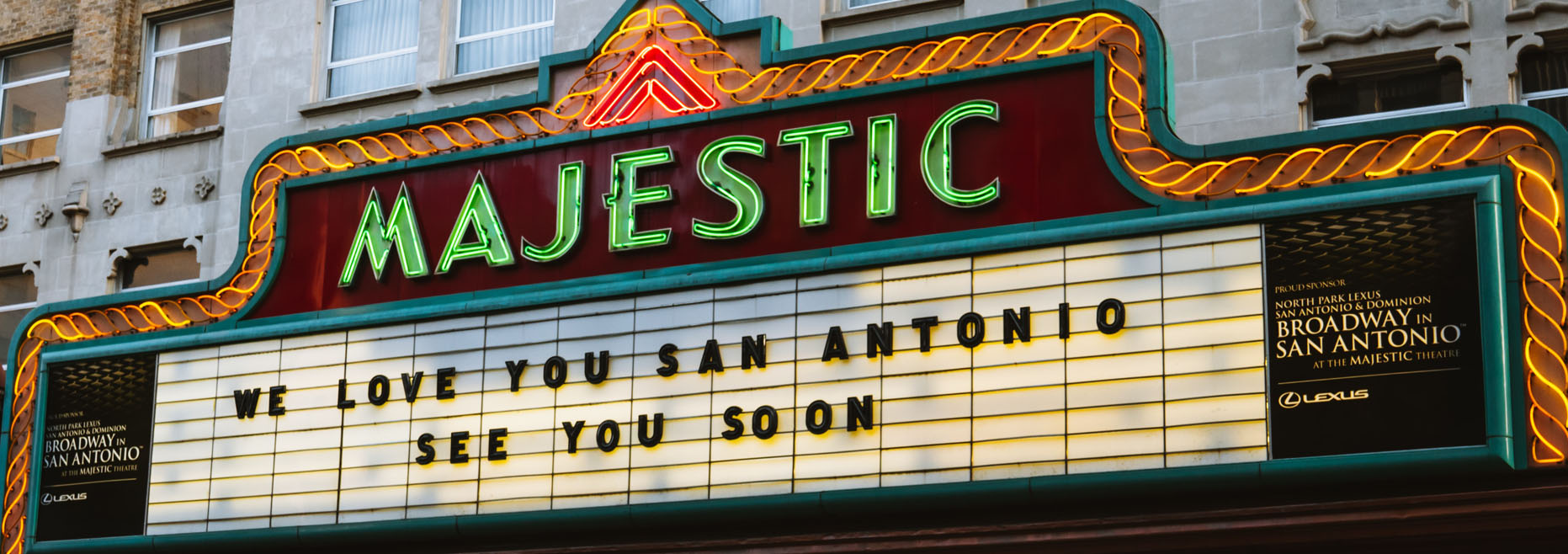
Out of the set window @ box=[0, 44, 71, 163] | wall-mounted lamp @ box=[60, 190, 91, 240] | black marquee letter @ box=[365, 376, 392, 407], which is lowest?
black marquee letter @ box=[365, 376, 392, 407]

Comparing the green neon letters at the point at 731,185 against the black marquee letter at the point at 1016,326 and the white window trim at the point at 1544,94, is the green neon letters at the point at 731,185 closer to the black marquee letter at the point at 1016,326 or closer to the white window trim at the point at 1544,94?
the black marquee letter at the point at 1016,326

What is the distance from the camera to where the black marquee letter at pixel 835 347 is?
51.0ft

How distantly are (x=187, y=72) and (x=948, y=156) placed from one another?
44.2ft

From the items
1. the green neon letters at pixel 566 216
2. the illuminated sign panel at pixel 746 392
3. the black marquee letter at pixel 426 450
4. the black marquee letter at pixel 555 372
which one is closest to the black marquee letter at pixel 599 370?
the illuminated sign panel at pixel 746 392

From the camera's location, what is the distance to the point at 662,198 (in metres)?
17.0

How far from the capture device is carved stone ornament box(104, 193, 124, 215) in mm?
24797

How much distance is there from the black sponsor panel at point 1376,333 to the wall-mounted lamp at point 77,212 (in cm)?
1652

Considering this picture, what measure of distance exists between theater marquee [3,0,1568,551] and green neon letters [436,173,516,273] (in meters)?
0.03

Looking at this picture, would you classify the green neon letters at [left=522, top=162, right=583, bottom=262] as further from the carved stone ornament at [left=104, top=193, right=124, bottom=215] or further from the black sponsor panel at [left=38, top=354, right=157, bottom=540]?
the carved stone ornament at [left=104, top=193, right=124, bottom=215]

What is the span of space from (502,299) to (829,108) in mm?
3386

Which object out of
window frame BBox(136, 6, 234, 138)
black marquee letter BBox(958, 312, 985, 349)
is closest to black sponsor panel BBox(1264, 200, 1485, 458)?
black marquee letter BBox(958, 312, 985, 349)

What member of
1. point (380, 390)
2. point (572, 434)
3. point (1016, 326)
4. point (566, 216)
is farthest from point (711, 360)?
point (380, 390)

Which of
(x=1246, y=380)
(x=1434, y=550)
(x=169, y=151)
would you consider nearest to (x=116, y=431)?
(x=169, y=151)

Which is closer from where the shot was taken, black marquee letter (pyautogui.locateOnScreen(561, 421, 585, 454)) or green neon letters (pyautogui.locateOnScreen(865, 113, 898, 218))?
green neon letters (pyautogui.locateOnScreen(865, 113, 898, 218))
